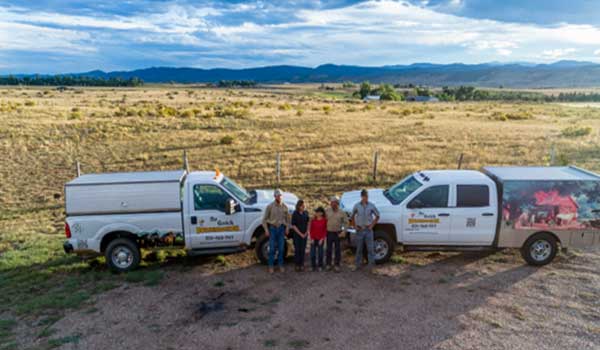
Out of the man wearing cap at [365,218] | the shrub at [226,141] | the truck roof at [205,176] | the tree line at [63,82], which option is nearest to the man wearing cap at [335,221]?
the man wearing cap at [365,218]

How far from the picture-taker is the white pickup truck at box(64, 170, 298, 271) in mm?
8836

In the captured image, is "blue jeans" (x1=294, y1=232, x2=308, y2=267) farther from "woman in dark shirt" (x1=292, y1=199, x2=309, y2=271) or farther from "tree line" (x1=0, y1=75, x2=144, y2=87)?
"tree line" (x1=0, y1=75, x2=144, y2=87)

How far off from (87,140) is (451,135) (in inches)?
892

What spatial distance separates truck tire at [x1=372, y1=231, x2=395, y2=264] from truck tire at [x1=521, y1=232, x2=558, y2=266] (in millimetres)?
2837

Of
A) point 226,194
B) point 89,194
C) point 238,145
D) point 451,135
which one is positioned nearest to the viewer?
point 89,194

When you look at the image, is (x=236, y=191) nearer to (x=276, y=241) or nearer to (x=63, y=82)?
(x=276, y=241)

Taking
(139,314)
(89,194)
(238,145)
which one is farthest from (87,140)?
(139,314)

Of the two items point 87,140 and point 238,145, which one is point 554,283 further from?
point 87,140

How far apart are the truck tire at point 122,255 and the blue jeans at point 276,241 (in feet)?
9.13

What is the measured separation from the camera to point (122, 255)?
922cm

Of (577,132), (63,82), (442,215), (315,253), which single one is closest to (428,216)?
(442,215)

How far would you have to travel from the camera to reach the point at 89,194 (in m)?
8.77

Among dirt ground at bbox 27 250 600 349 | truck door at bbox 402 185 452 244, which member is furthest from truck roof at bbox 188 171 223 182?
truck door at bbox 402 185 452 244

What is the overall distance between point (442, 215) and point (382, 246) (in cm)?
144
